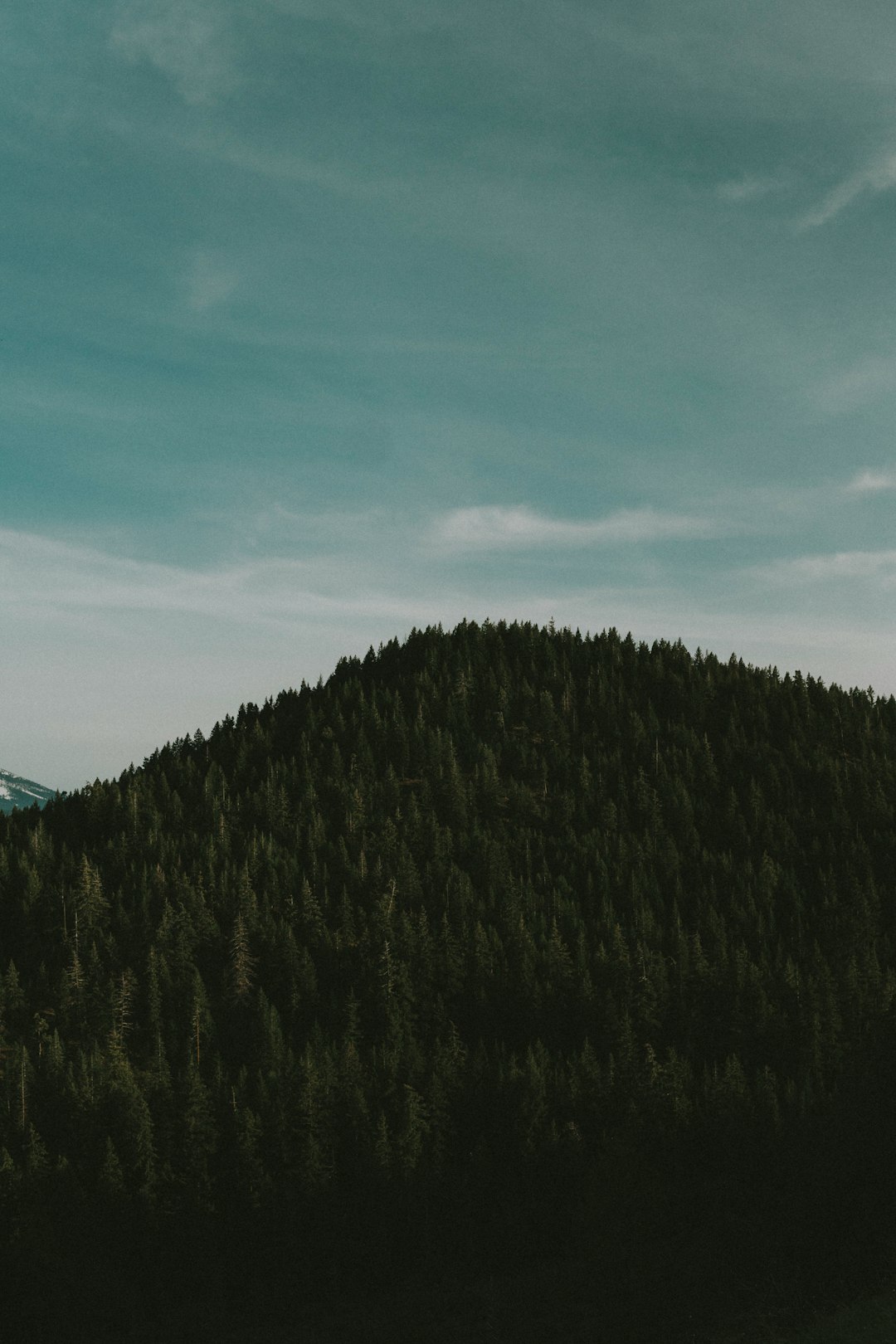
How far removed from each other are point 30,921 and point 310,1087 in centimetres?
7785

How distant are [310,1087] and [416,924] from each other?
5288cm

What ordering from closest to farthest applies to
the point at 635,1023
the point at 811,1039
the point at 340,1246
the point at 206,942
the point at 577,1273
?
the point at 577,1273, the point at 340,1246, the point at 811,1039, the point at 635,1023, the point at 206,942

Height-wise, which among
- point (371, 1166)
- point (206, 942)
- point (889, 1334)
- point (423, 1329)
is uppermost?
point (206, 942)

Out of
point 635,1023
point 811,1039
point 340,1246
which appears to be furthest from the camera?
point 635,1023

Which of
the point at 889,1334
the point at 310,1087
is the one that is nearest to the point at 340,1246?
the point at 310,1087

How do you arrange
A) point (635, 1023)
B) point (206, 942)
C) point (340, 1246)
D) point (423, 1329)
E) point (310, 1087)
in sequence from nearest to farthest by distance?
point (423, 1329), point (340, 1246), point (310, 1087), point (635, 1023), point (206, 942)

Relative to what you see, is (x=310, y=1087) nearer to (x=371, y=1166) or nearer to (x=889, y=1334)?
(x=371, y=1166)

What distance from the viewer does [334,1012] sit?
17700cm

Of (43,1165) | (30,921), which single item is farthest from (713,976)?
(30,921)

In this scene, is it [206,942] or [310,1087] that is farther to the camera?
[206,942]

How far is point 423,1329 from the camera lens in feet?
369

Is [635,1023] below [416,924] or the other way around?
below

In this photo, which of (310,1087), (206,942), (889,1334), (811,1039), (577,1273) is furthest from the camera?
(206,942)

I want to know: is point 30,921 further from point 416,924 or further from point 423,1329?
point 423,1329
